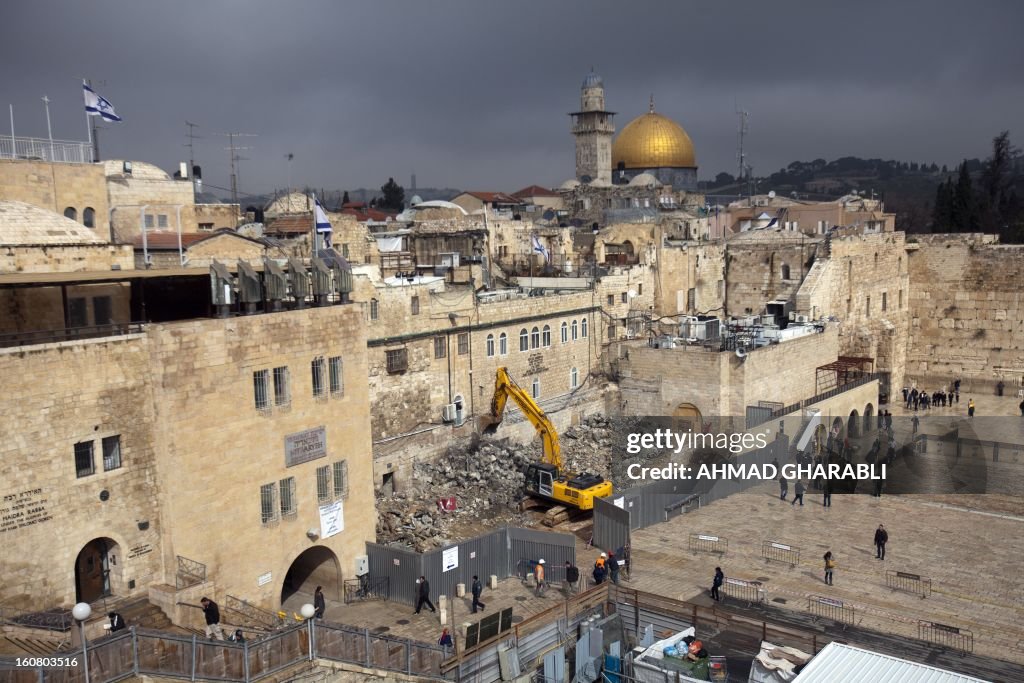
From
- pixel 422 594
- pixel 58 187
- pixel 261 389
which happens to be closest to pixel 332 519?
pixel 422 594

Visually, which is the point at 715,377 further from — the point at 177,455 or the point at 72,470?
the point at 72,470

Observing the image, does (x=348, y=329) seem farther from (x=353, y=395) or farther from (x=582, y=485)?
(x=582, y=485)

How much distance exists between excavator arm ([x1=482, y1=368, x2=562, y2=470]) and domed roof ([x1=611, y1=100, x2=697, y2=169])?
47.1 m

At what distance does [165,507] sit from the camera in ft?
47.8

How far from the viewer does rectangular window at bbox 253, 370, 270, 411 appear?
629 inches

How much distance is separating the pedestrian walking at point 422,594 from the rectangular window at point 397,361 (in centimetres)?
912

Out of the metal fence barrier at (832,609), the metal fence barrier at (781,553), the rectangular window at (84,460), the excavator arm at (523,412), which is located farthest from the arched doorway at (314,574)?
the metal fence barrier at (832,609)

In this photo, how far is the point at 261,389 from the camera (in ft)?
52.7

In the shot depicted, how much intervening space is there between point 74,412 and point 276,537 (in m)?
4.39

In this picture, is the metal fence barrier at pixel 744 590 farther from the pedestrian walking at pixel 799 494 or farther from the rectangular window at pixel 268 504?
the rectangular window at pixel 268 504

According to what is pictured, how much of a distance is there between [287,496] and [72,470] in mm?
4089

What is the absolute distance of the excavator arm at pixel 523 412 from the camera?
25.1 m

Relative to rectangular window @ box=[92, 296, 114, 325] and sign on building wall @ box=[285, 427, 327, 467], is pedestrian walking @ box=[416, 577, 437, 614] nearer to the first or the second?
sign on building wall @ box=[285, 427, 327, 467]

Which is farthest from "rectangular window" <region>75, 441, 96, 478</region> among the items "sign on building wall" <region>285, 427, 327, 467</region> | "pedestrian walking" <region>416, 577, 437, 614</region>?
"pedestrian walking" <region>416, 577, 437, 614</region>
